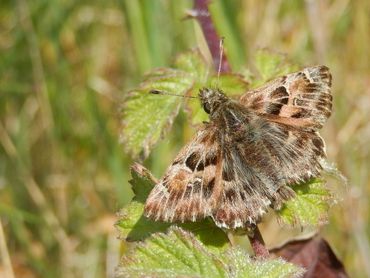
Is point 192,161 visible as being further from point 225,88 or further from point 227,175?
point 225,88

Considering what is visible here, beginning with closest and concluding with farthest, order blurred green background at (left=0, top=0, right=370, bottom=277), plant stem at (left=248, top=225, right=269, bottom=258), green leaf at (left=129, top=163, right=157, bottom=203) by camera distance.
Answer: plant stem at (left=248, top=225, right=269, bottom=258) → green leaf at (left=129, top=163, right=157, bottom=203) → blurred green background at (left=0, top=0, right=370, bottom=277)

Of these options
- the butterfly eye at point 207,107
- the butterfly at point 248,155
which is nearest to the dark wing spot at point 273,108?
the butterfly at point 248,155

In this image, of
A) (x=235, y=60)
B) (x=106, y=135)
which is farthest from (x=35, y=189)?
(x=235, y=60)

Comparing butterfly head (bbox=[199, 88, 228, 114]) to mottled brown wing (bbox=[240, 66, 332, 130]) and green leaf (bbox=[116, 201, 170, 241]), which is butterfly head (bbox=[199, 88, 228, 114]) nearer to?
mottled brown wing (bbox=[240, 66, 332, 130])

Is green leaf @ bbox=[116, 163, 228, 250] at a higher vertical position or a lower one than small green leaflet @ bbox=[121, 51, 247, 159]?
lower

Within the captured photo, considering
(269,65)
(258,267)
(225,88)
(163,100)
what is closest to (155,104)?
(163,100)

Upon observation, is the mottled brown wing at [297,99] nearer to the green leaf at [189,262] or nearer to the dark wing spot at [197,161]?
the dark wing spot at [197,161]

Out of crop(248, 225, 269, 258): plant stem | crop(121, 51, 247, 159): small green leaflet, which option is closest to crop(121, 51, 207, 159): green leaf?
crop(121, 51, 247, 159): small green leaflet
